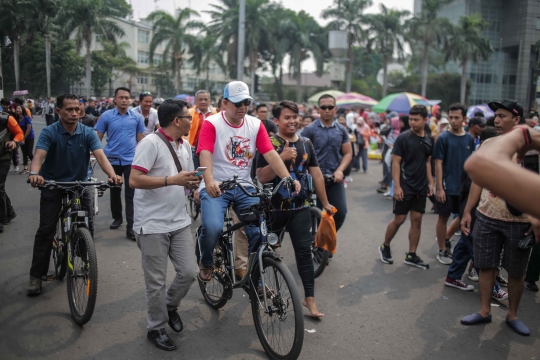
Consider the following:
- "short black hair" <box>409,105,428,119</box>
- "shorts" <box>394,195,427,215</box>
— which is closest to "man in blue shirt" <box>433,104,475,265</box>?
"shorts" <box>394,195,427,215</box>

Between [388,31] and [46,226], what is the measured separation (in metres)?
49.8

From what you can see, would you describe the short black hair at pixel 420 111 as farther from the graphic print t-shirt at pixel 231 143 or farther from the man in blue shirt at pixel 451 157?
the graphic print t-shirt at pixel 231 143

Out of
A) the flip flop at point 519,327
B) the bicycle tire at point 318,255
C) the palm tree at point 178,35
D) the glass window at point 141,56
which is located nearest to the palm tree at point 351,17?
the palm tree at point 178,35

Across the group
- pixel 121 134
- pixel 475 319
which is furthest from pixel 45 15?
pixel 475 319

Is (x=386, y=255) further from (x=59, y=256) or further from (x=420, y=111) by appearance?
(x=59, y=256)

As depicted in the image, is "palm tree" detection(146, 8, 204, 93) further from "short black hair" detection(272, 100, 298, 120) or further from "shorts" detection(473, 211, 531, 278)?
"shorts" detection(473, 211, 531, 278)

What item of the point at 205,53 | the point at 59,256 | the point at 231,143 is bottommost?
the point at 59,256

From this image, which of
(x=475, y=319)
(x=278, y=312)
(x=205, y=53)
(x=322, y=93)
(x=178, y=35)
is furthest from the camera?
(x=205, y=53)

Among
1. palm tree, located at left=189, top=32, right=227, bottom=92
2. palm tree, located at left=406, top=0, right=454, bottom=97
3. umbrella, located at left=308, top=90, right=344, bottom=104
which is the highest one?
palm tree, located at left=406, top=0, right=454, bottom=97

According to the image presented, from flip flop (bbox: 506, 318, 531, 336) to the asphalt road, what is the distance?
0.06m

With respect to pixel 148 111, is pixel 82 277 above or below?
below

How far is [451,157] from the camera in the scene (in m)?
6.27

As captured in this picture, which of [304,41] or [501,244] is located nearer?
[501,244]

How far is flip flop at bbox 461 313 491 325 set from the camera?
4.62 meters
